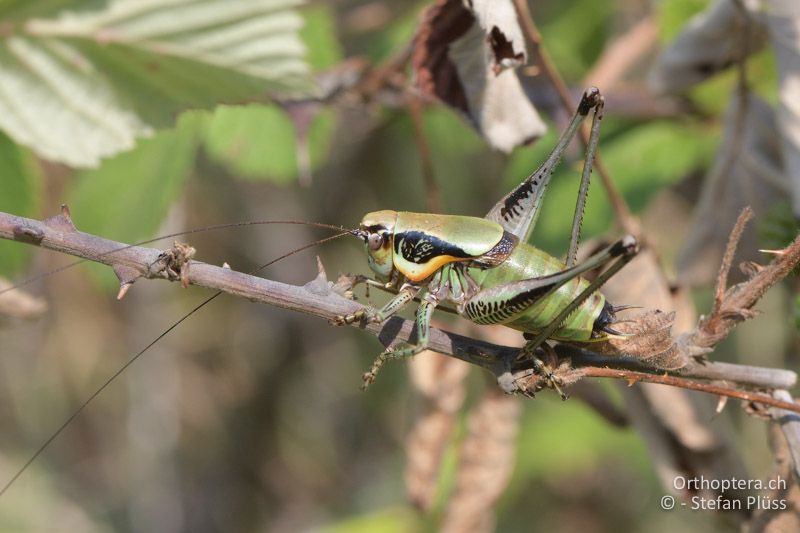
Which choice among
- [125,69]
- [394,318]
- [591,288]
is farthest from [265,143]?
[591,288]

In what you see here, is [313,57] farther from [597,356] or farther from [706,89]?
[597,356]

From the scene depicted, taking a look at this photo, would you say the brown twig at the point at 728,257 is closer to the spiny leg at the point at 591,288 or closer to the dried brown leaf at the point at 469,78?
the spiny leg at the point at 591,288

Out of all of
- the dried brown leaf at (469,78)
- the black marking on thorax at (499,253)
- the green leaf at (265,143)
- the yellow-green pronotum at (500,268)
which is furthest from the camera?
the green leaf at (265,143)

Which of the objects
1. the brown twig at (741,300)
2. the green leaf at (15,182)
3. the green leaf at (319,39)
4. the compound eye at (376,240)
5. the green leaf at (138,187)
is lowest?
the brown twig at (741,300)

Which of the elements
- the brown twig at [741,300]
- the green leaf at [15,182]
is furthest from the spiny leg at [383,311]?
the green leaf at [15,182]

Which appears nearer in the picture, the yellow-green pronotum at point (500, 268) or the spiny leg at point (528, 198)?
the yellow-green pronotum at point (500, 268)

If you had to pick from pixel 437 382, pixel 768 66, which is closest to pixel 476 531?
pixel 437 382
